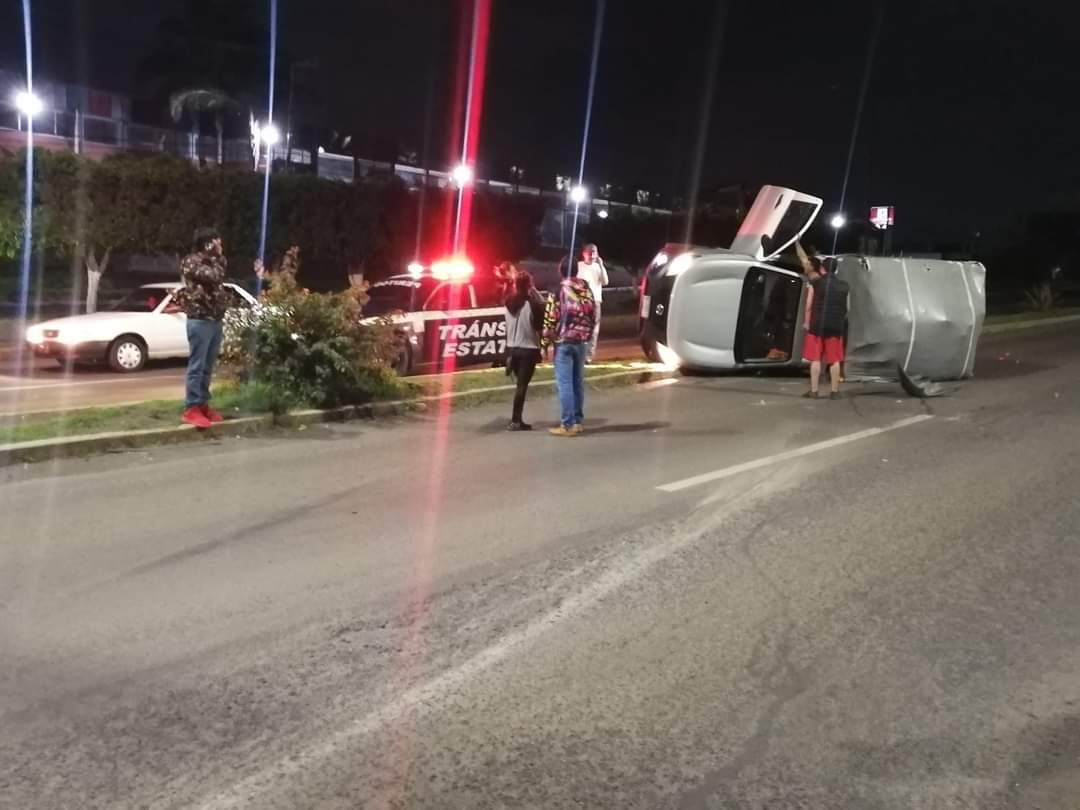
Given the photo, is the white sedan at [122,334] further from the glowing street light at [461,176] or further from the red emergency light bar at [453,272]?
the glowing street light at [461,176]

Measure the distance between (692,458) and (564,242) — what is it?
56.5 meters

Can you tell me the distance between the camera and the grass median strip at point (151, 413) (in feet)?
26.6

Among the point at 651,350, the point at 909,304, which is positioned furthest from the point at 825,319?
the point at 651,350

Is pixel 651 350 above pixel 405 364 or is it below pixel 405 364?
above

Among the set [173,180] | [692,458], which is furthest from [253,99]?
[692,458]

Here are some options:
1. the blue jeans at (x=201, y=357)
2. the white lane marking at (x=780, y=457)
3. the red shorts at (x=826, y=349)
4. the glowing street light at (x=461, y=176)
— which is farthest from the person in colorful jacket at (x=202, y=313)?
the glowing street light at (x=461, y=176)

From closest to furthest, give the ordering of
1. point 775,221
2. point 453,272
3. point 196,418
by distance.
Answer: point 196,418 < point 775,221 < point 453,272

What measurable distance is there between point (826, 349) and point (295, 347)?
22.2 feet

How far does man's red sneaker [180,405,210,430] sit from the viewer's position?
866 cm

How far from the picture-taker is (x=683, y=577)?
546 centimetres

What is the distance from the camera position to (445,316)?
13.6 m

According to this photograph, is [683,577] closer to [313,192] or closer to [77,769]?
[77,769]

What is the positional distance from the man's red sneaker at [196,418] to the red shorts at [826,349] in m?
7.58

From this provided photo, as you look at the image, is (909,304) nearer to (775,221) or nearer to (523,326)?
(775,221)
